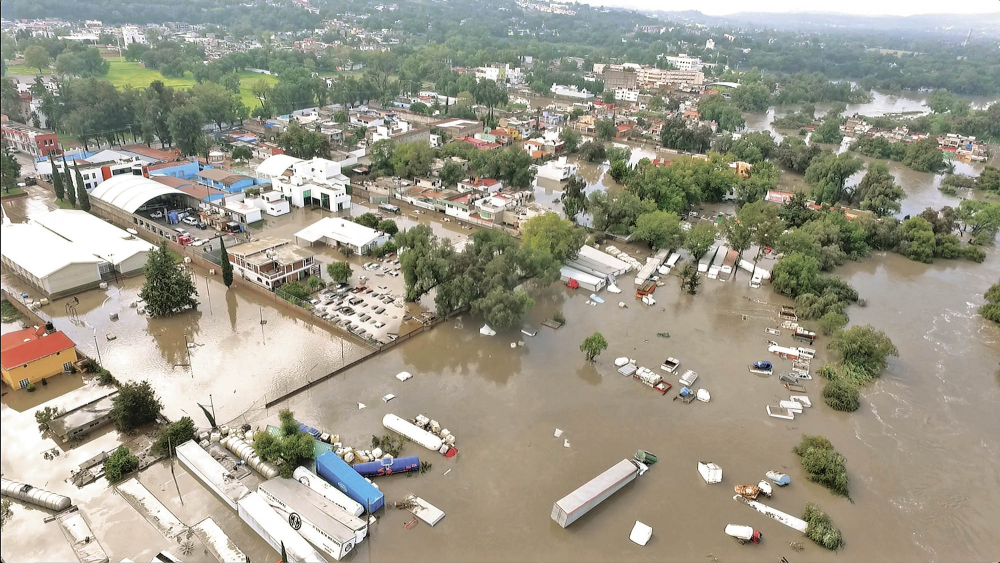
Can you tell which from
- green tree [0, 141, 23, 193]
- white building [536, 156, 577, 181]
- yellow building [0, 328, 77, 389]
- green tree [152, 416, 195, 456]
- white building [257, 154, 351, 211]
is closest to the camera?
green tree [152, 416, 195, 456]

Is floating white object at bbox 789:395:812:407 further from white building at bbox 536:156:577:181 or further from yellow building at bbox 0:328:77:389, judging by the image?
white building at bbox 536:156:577:181

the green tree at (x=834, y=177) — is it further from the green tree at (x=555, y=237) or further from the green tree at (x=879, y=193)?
the green tree at (x=555, y=237)

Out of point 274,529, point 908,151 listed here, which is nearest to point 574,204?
point 274,529

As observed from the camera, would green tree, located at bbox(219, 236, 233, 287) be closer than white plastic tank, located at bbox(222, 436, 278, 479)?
No

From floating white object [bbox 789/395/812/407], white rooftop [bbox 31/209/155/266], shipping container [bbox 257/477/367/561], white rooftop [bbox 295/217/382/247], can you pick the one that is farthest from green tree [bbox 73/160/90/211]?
floating white object [bbox 789/395/812/407]

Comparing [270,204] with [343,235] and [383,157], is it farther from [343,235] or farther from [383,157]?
[383,157]

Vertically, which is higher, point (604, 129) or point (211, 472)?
point (604, 129)
